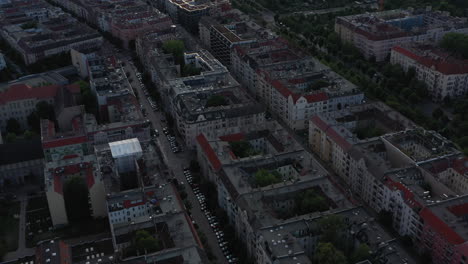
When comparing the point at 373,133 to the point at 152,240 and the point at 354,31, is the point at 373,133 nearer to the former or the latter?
the point at 152,240

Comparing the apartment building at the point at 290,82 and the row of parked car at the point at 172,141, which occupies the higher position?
the apartment building at the point at 290,82

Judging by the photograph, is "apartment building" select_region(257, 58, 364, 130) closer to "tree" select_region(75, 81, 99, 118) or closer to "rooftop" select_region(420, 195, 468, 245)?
"tree" select_region(75, 81, 99, 118)

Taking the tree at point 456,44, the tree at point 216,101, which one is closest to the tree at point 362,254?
the tree at point 216,101

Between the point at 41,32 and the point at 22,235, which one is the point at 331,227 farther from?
the point at 41,32

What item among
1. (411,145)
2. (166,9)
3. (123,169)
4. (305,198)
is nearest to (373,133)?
(411,145)

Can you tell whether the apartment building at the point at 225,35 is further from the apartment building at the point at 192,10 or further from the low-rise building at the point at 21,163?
the low-rise building at the point at 21,163

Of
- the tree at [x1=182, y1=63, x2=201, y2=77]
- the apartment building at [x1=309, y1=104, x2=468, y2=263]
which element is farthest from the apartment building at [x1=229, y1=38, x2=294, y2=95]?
the apartment building at [x1=309, y1=104, x2=468, y2=263]

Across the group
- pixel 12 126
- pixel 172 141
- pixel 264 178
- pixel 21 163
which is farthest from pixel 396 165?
pixel 12 126
